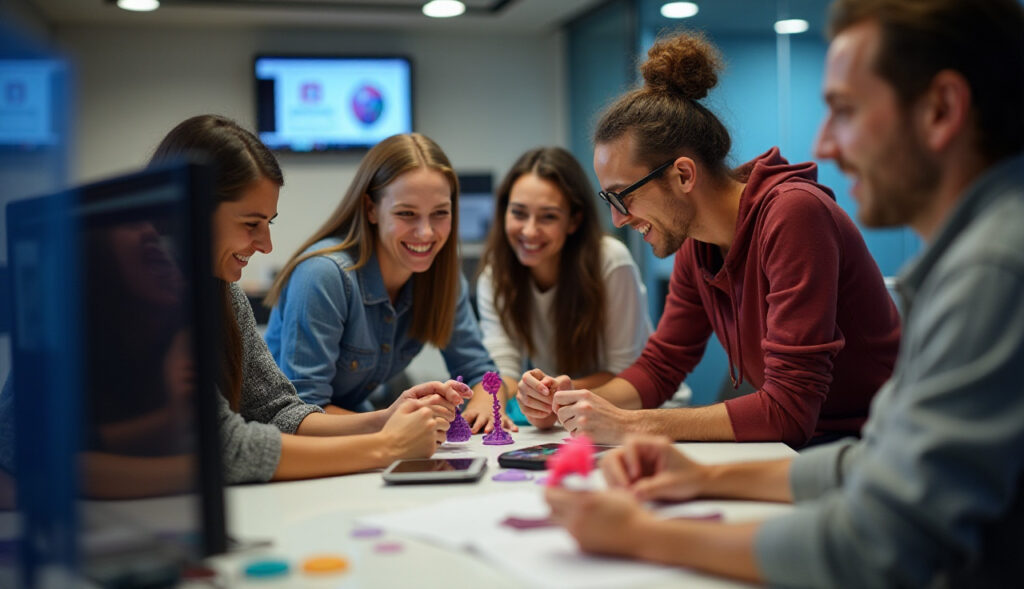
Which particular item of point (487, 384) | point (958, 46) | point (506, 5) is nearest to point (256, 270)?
point (506, 5)

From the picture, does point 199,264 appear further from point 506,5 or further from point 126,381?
point 506,5

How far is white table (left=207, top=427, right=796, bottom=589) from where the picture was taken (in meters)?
1.00

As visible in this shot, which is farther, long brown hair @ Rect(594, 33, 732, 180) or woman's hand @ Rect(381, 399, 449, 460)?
long brown hair @ Rect(594, 33, 732, 180)

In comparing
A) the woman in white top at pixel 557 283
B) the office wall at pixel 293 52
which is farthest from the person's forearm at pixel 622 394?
the office wall at pixel 293 52

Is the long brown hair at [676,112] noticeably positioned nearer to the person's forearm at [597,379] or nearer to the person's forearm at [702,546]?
the person's forearm at [597,379]

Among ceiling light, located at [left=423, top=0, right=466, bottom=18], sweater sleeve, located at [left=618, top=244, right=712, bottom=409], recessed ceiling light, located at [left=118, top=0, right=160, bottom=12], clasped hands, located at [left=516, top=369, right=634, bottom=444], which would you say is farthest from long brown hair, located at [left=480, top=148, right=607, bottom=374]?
recessed ceiling light, located at [left=118, top=0, right=160, bottom=12]

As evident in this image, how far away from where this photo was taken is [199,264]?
0.97 meters

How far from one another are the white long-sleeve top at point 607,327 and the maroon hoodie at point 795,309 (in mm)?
793

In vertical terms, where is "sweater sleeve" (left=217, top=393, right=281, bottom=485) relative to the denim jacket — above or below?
below

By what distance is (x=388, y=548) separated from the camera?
1102mm

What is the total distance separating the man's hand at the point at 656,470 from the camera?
1.22 meters

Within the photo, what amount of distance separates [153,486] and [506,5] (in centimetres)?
471

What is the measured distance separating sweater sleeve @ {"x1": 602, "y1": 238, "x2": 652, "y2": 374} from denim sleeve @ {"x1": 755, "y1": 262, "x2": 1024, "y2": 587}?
207 centimetres

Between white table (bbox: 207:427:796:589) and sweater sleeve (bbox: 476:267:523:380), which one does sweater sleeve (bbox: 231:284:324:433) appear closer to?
white table (bbox: 207:427:796:589)
